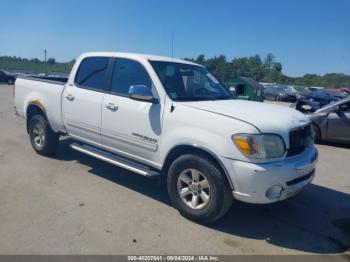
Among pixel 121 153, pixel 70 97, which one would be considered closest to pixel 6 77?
pixel 70 97

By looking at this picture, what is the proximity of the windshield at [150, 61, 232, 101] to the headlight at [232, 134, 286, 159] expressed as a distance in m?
1.13

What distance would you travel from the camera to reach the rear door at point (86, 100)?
16.3 feet

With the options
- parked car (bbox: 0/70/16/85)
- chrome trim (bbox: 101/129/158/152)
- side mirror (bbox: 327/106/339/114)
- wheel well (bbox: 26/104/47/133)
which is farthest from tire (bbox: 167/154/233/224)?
parked car (bbox: 0/70/16/85)

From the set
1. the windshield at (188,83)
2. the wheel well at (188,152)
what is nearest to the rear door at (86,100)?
the windshield at (188,83)

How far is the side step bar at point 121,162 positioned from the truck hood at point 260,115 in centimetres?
102

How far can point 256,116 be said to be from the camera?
372cm

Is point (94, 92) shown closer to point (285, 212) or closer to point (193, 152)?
point (193, 152)

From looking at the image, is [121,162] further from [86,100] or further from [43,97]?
[43,97]

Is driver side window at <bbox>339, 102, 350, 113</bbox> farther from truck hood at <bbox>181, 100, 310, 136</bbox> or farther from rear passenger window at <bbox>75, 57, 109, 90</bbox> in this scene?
rear passenger window at <bbox>75, 57, 109, 90</bbox>

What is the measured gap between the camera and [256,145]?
344cm

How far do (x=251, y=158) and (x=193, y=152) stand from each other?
2.39 ft

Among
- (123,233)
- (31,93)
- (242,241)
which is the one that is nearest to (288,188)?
(242,241)

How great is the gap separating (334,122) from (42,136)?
732 centimetres

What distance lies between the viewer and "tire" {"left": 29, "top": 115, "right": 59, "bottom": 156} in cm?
607
